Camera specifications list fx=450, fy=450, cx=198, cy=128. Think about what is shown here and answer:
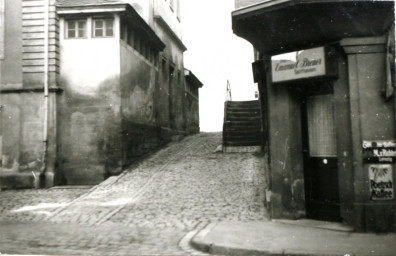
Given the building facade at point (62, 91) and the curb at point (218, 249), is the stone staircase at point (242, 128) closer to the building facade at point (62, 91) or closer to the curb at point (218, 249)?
the building facade at point (62, 91)

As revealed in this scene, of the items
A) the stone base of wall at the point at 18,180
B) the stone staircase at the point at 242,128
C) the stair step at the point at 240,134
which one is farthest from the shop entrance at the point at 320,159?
the stone base of wall at the point at 18,180

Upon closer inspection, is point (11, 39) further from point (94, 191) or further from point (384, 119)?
point (384, 119)

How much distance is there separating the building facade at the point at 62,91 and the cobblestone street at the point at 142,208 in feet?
3.15

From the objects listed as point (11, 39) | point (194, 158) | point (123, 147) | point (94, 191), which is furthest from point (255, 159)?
point (11, 39)

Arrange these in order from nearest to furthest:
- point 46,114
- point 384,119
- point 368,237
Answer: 1. point 368,237
2. point 384,119
3. point 46,114

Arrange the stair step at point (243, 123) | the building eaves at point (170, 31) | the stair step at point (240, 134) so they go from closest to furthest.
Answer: the stair step at point (240, 134) < the stair step at point (243, 123) < the building eaves at point (170, 31)

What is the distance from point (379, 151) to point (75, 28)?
448 inches

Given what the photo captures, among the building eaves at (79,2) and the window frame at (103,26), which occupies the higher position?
the building eaves at (79,2)

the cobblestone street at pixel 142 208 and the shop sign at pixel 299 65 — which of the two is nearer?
the cobblestone street at pixel 142 208

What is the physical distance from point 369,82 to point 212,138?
14685 millimetres

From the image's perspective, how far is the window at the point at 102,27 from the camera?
51.2ft

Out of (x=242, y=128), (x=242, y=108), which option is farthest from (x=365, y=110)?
(x=242, y=108)

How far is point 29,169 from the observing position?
49.5ft

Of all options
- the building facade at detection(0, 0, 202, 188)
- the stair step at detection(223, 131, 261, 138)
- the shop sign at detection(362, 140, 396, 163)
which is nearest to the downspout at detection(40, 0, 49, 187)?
the building facade at detection(0, 0, 202, 188)
